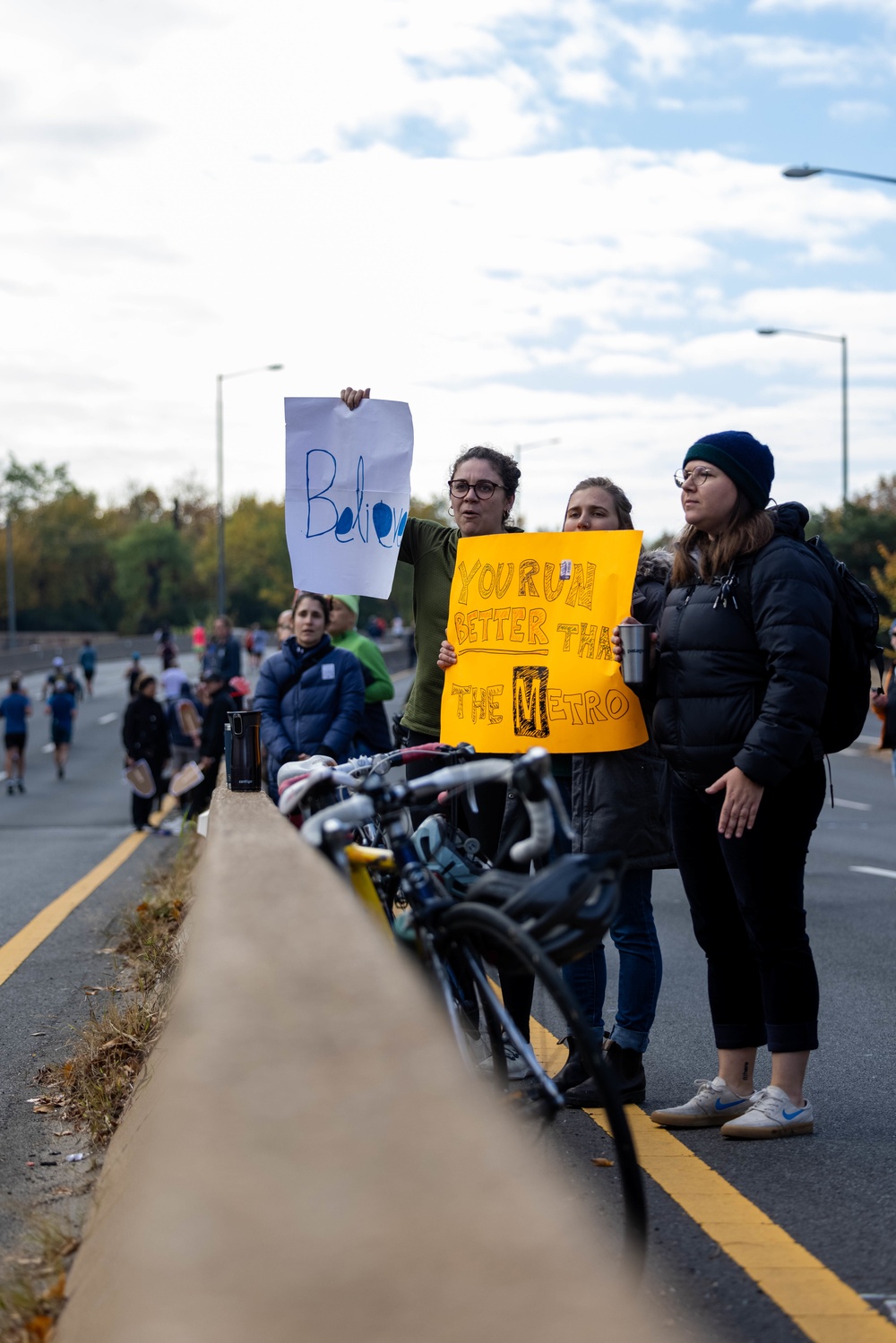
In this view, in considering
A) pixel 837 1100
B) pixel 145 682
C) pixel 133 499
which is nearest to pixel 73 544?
pixel 133 499

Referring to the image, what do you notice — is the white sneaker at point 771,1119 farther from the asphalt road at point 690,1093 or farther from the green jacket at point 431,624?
the green jacket at point 431,624

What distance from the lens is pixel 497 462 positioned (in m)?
5.07

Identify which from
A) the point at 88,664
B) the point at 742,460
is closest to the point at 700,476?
the point at 742,460

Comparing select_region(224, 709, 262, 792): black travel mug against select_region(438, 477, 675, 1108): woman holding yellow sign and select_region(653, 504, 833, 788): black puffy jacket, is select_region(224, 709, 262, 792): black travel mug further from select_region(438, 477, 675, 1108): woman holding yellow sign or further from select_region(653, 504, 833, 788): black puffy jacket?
select_region(653, 504, 833, 788): black puffy jacket

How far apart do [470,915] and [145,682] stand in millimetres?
15113

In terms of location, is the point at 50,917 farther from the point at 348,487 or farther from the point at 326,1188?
the point at 326,1188

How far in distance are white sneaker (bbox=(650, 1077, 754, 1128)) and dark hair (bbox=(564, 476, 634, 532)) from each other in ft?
6.07

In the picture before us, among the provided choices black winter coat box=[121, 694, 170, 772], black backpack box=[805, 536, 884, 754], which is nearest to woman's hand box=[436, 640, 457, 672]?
black backpack box=[805, 536, 884, 754]

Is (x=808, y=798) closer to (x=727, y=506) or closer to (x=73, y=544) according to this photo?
(x=727, y=506)

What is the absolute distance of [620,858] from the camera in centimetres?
315

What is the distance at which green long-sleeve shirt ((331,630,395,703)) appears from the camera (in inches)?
365

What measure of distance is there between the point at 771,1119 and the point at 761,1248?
2.97 feet

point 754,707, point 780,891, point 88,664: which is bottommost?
point 88,664

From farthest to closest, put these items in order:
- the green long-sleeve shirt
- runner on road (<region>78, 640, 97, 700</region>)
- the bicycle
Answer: runner on road (<region>78, 640, 97, 700</region>) < the green long-sleeve shirt < the bicycle
